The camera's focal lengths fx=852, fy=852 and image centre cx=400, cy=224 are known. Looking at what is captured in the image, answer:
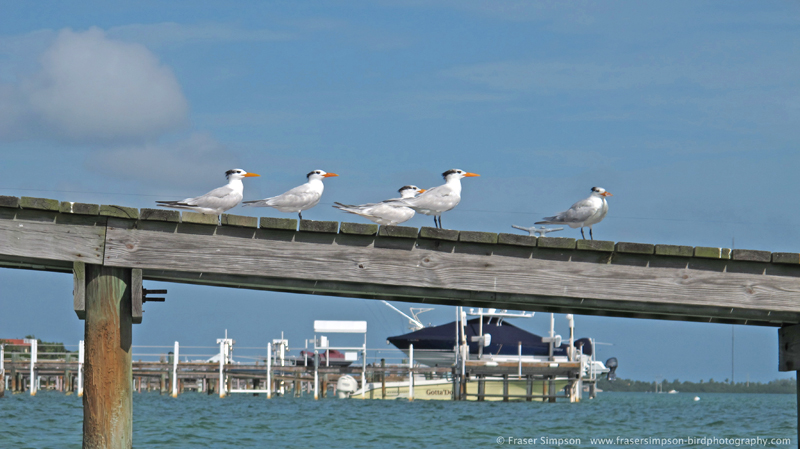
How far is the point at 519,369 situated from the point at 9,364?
28.6 meters

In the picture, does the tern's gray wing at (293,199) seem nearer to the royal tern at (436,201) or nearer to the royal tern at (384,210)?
the royal tern at (384,210)

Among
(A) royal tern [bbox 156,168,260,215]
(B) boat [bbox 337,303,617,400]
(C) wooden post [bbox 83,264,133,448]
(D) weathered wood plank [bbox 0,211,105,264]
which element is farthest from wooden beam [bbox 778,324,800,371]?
(B) boat [bbox 337,303,617,400]

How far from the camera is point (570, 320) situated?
53.0 m

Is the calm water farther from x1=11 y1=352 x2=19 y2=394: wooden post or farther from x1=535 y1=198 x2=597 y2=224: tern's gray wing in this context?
x1=11 y1=352 x2=19 y2=394: wooden post

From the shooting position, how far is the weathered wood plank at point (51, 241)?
6.94 meters

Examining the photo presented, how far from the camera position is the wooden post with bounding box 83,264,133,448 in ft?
23.0

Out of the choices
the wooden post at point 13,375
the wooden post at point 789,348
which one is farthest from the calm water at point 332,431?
the wooden post at point 13,375

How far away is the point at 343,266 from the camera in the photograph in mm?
7281

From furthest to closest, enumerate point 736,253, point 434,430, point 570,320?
point 570,320
point 434,430
point 736,253

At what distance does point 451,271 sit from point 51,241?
10.9ft

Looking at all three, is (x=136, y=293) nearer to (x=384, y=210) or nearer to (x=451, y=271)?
(x=451, y=271)

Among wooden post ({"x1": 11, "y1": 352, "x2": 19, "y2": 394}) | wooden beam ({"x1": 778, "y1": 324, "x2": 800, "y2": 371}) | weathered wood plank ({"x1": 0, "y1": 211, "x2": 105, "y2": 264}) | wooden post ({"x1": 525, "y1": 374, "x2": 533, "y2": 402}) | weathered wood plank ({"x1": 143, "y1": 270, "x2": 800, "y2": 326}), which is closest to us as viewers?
weathered wood plank ({"x1": 0, "y1": 211, "x2": 105, "y2": 264})

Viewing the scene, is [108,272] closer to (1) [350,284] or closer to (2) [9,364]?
(1) [350,284]

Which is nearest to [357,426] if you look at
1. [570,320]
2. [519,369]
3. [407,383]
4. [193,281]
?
[193,281]
